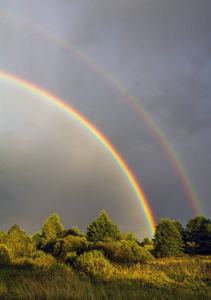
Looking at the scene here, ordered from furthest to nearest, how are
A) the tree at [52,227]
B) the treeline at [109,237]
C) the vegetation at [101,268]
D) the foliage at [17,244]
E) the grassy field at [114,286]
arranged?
the tree at [52,227] < the treeline at [109,237] < the foliage at [17,244] < the vegetation at [101,268] < the grassy field at [114,286]

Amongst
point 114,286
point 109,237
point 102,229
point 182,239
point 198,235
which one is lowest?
point 114,286

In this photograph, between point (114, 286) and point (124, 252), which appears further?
point (124, 252)

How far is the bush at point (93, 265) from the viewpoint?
13.5 metres

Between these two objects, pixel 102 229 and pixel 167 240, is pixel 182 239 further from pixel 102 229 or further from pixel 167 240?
pixel 102 229

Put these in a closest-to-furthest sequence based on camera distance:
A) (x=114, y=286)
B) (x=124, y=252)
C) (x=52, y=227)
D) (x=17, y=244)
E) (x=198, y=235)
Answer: (x=114, y=286)
(x=124, y=252)
(x=17, y=244)
(x=198, y=235)
(x=52, y=227)

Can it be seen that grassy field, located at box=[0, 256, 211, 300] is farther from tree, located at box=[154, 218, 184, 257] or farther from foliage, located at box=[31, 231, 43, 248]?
foliage, located at box=[31, 231, 43, 248]

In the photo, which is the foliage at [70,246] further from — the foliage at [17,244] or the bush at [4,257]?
the bush at [4,257]

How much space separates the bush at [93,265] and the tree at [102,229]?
32350 millimetres

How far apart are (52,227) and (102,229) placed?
1392 cm

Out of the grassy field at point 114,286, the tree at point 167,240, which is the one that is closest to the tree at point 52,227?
the tree at point 167,240

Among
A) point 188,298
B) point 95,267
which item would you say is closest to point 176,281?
point 188,298

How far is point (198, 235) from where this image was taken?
50.4 meters

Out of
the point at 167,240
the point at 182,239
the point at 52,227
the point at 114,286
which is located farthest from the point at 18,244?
the point at 182,239

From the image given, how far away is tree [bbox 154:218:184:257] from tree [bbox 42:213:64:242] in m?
21.7
